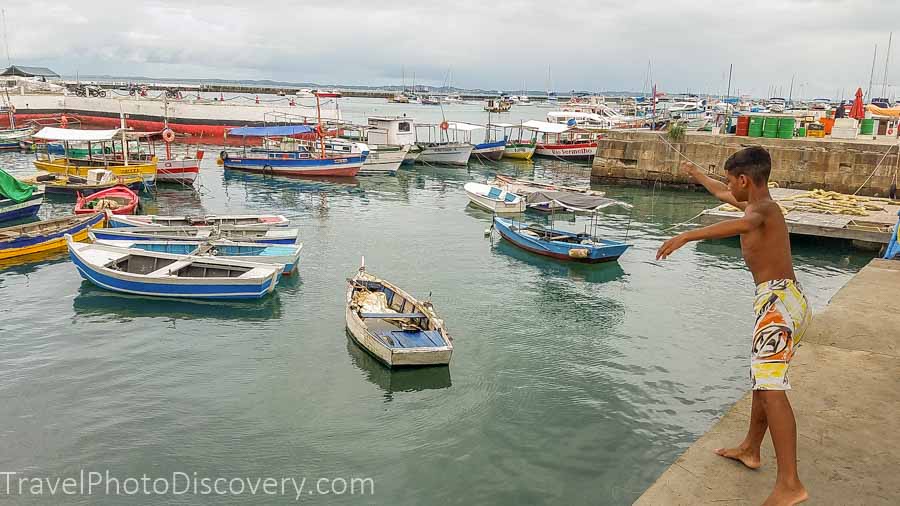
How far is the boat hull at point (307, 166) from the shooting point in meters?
38.6

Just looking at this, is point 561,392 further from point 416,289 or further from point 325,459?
point 416,289

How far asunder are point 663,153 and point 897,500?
33.5 m

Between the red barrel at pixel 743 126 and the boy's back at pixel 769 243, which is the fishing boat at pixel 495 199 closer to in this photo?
the red barrel at pixel 743 126

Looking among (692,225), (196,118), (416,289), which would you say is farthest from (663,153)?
(196,118)

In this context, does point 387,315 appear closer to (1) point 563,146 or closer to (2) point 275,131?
(2) point 275,131

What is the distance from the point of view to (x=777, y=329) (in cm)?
453

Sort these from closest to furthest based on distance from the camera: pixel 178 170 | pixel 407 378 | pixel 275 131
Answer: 1. pixel 407 378
2. pixel 178 170
3. pixel 275 131

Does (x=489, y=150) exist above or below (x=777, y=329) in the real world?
below

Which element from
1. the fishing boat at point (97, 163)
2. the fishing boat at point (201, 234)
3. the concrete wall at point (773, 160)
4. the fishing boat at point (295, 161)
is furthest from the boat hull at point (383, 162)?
the fishing boat at point (201, 234)

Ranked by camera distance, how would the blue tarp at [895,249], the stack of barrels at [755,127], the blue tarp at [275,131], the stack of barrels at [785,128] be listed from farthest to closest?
1. the blue tarp at [275,131]
2. the stack of barrels at [755,127]
3. the stack of barrels at [785,128]
4. the blue tarp at [895,249]

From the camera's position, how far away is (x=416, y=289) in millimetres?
17438

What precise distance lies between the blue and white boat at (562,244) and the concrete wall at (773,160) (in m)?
14.6

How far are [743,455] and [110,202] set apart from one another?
81.5 feet

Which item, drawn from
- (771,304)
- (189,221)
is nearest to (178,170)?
(189,221)
